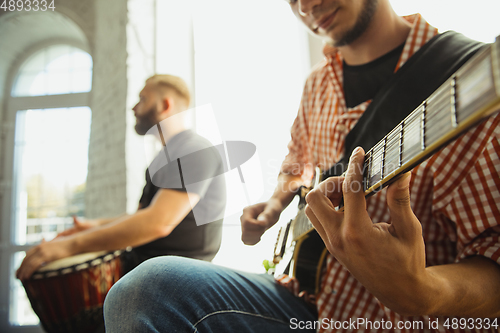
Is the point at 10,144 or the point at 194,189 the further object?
the point at 10,144

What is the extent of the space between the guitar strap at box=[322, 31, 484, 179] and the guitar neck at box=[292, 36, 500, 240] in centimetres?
20

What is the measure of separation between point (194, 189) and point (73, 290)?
1.98ft

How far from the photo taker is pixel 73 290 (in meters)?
1.11

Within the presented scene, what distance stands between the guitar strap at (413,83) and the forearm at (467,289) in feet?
0.77

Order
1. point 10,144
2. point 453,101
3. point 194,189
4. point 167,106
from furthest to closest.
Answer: point 10,144
point 167,106
point 194,189
point 453,101

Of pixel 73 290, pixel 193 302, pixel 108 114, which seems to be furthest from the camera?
pixel 108 114

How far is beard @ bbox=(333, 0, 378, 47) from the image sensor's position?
0.75 metres

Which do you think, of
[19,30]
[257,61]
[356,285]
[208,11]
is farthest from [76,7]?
[356,285]

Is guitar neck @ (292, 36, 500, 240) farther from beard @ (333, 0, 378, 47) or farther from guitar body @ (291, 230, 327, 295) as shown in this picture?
beard @ (333, 0, 378, 47)

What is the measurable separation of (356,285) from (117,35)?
2460 mm

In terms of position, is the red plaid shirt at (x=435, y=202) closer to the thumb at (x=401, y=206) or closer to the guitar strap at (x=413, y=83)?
the guitar strap at (x=413, y=83)

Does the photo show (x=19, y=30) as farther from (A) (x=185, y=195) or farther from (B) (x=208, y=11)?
(A) (x=185, y=195)

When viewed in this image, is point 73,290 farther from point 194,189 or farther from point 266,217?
point 266,217

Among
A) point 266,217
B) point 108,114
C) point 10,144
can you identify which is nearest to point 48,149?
point 10,144
